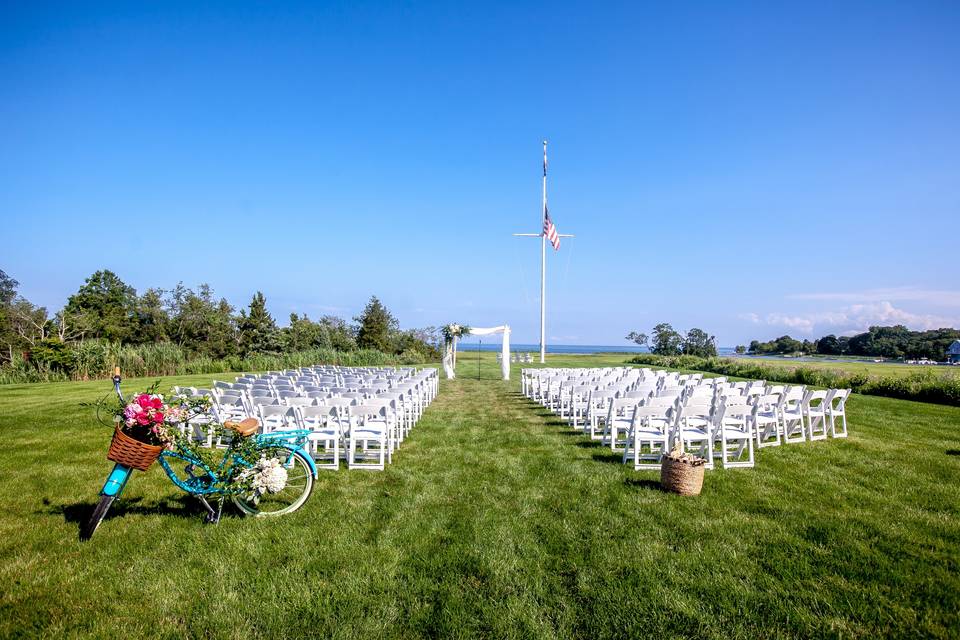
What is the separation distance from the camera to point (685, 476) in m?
5.46

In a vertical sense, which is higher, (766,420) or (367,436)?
(766,420)

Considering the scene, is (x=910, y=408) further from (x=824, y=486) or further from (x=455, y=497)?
(x=455, y=497)

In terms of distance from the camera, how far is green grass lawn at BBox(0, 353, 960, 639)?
3121mm

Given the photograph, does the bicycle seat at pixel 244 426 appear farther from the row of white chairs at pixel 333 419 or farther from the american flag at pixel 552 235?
the american flag at pixel 552 235

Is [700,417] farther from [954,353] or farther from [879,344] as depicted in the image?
[879,344]

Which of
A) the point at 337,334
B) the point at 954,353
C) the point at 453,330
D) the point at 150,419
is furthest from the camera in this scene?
the point at 954,353

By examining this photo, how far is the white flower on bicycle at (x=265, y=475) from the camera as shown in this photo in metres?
4.49

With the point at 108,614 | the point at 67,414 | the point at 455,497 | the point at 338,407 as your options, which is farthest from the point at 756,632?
the point at 67,414

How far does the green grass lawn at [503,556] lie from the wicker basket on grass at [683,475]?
145mm

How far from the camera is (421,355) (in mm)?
38281

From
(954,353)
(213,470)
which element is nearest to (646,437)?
(213,470)

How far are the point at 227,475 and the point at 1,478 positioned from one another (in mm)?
4103

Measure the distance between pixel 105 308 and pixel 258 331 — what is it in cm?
1183

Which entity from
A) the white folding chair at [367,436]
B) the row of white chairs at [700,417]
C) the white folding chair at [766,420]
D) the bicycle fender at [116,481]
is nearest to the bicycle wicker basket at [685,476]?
the row of white chairs at [700,417]
